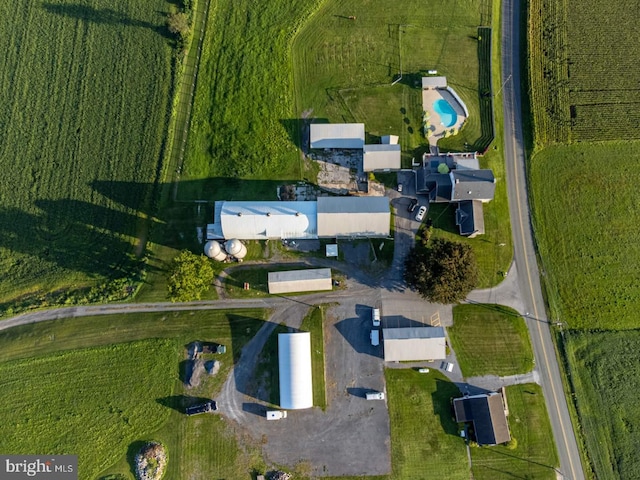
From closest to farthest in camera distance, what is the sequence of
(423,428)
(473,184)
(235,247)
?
(235,247) < (423,428) < (473,184)

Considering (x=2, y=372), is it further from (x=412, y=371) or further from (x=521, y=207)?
(x=521, y=207)

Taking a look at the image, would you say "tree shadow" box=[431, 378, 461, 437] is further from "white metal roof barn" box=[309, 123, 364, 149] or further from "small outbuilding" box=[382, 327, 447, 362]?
"white metal roof barn" box=[309, 123, 364, 149]

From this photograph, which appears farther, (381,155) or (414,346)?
(381,155)

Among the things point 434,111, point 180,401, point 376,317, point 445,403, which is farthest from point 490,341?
point 180,401

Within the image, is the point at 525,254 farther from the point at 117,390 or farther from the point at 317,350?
the point at 117,390

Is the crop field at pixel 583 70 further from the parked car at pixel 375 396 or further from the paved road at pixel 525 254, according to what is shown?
the parked car at pixel 375 396

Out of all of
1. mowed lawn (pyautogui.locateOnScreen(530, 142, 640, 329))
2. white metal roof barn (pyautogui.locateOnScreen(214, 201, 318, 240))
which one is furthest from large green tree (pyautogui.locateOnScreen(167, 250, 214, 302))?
mowed lawn (pyautogui.locateOnScreen(530, 142, 640, 329))

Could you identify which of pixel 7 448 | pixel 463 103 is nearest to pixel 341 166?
pixel 463 103
